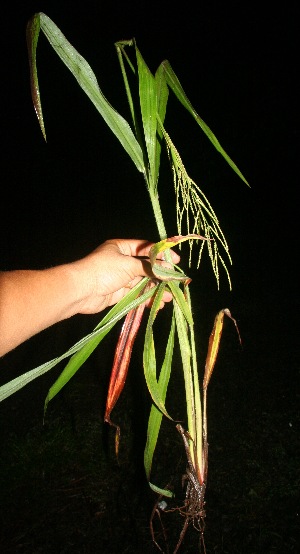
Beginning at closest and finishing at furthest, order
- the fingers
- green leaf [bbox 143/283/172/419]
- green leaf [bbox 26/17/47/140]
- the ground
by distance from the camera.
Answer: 1. green leaf [bbox 26/17/47/140]
2. green leaf [bbox 143/283/172/419]
3. the fingers
4. the ground

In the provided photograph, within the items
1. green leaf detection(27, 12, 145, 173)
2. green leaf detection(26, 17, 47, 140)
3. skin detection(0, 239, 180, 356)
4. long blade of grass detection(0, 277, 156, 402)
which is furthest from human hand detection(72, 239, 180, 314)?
green leaf detection(26, 17, 47, 140)

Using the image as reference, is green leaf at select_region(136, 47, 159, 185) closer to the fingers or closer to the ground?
the fingers

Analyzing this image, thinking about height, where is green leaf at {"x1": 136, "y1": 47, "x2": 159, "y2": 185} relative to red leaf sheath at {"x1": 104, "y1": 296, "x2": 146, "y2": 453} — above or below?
above

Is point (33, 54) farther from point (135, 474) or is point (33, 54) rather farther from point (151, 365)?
point (135, 474)

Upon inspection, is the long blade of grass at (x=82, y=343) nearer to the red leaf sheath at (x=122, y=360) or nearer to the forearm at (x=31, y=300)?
the red leaf sheath at (x=122, y=360)

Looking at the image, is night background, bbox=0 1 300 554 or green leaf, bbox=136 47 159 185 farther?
night background, bbox=0 1 300 554

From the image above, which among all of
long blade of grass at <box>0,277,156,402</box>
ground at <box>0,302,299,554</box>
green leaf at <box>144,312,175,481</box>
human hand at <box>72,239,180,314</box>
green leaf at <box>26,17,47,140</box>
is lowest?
ground at <box>0,302,299,554</box>

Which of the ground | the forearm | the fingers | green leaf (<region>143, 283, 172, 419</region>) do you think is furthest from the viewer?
→ the ground

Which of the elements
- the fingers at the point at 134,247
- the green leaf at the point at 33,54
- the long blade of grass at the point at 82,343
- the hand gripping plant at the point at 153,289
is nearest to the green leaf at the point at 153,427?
the hand gripping plant at the point at 153,289
